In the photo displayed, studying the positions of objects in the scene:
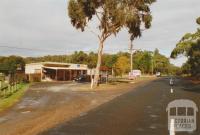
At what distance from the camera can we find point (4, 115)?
1845 cm

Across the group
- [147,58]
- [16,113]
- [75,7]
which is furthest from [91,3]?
[147,58]

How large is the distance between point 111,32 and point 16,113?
3205 centimetres

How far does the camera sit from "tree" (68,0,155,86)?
4762cm

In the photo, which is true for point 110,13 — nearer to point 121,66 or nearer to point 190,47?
point 190,47

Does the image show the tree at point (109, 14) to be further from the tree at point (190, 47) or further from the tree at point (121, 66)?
the tree at point (121, 66)

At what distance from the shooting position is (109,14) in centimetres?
4881

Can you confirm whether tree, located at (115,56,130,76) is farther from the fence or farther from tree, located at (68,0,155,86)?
the fence

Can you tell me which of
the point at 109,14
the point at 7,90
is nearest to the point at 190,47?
the point at 109,14

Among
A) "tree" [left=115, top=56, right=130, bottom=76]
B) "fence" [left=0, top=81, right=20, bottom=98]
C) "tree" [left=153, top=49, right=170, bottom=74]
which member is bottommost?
"fence" [left=0, top=81, right=20, bottom=98]

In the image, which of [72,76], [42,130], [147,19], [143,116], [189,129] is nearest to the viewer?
[189,129]

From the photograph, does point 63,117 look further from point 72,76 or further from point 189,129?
point 72,76

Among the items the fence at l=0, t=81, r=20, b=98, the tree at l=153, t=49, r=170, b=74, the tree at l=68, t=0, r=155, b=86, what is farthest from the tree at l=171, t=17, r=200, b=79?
the tree at l=153, t=49, r=170, b=74

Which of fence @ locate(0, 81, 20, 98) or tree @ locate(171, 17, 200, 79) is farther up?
tree @ locate(171, 17, 200, 79)

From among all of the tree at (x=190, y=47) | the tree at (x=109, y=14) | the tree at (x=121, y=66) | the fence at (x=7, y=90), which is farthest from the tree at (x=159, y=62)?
the fence at (x=7, y=90)
